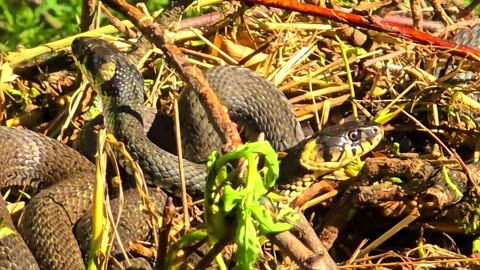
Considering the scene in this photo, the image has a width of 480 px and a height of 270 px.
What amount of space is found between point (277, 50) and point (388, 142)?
66 centimetres

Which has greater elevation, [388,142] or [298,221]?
[298,221]

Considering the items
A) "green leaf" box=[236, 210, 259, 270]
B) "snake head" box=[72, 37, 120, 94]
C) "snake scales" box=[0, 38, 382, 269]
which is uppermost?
"green leaf" box=[236, 210, 259, 270]

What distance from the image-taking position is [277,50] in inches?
173

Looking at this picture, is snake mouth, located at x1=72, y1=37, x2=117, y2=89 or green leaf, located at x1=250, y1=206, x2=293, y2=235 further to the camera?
snake mouth, located at x1=72, y1=37, x2=117, y2=89

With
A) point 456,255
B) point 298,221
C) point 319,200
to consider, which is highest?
point 298,221

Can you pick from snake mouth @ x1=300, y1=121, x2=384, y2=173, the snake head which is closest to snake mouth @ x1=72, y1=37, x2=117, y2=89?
the snake head

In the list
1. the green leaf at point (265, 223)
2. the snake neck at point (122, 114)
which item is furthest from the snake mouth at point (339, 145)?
the green leaf at point (265, 223)

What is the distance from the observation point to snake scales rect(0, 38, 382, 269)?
12.1 feet

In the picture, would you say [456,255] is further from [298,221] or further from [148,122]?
[148,122]

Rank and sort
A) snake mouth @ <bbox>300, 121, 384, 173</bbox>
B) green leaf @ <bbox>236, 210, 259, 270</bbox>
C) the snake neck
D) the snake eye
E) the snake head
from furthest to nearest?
the snake head → the snake neck → the snake eye → snake mouth @ <bbox>300, 121, 384, 173</bbox> → green leaf @ <bbox>236, 210, 259, 270</bbox>

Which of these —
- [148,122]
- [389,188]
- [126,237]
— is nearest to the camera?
[389,188]

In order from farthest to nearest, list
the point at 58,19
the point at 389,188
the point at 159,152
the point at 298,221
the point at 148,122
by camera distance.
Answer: the point at 58,19, the point at 148,122, the point at 159,152, the point at 389,188, the point at 298,221

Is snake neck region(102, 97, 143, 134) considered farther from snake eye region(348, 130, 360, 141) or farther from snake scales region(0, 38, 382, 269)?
snake eye region(348, 130, 360, 141)

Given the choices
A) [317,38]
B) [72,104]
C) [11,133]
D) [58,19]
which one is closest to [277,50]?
[317,38]
